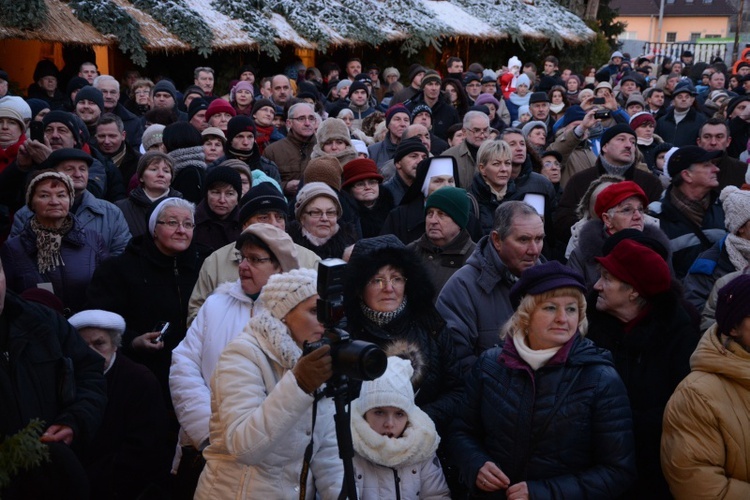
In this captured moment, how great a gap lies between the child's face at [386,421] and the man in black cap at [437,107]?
26.1 feet

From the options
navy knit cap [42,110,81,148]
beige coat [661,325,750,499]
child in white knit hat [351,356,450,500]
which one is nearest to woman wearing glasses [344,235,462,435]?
child in white knit hat [351,356,450,500]

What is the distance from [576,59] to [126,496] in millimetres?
22877

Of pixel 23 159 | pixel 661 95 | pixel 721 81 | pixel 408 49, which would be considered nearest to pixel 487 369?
pixel 23 159

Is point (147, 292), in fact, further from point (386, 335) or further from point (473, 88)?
point (473, 88)

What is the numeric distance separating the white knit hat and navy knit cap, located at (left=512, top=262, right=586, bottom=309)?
2115 millimetres

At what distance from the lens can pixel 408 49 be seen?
19.0 meters

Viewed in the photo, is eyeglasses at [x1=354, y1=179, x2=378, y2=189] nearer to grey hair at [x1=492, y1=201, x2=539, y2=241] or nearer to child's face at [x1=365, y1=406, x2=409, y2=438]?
grey hair at [x1=492, y1=201, x2=539, y2=241]

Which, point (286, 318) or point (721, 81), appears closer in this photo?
point (286, 318)

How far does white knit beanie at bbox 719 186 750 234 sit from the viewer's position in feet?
16.3

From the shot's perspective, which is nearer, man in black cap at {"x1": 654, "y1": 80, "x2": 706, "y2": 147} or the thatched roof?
man in black cap at {"x1": 654, "y1": 80, "x2": 706, "y2": 147}

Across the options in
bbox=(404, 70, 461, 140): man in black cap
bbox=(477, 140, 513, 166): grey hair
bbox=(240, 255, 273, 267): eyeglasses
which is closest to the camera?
bbox=(240, 255, 273, 267): eyeglasses

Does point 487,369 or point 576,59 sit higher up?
point 576,59

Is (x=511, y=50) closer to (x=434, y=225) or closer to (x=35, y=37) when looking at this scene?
(x=35, y=37)

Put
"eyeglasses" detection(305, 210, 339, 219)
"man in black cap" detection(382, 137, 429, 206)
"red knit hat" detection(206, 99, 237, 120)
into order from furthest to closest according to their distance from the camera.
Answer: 1. "red knit hat" detection(206, 99, 237, 120)
2. "man in black cap" detection(382, 137, 429, 206)
3. "eyeglasses" detection(305, 210, 339, 219)
